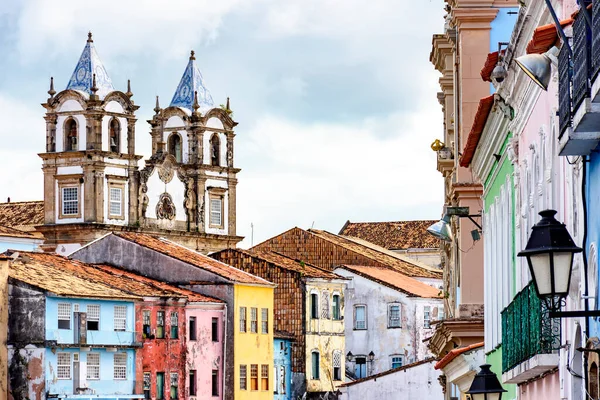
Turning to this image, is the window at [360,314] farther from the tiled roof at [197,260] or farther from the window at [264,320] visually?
the window at [264,320]

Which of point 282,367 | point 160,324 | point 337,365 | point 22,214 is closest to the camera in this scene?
point 160,324

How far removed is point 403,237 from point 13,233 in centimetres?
3042

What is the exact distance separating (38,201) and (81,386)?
150ft

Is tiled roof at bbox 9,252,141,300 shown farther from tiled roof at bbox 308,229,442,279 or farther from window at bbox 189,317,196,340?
tiled roof at bbox 308,229,442,279

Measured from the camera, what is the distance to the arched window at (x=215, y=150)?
10406 centimetres

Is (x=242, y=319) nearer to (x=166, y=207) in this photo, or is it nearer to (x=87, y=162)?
(x=87, y=162)

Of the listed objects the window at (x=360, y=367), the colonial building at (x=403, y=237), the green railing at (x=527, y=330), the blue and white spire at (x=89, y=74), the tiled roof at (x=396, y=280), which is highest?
the blue and white spire at (x=89, y=74)

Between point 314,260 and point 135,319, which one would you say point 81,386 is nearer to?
point 135,319

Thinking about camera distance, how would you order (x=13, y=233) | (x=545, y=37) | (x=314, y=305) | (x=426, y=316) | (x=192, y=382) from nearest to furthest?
(x=545, y=37) < (x=192, y=382) < (x=314, y=305) < (x=426, y=316) < (x=13, y=233)

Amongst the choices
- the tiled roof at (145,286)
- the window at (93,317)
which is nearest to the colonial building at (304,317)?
the tiled roof at (145,286)

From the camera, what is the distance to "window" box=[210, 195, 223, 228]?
4028 inches

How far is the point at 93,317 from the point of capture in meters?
59.5

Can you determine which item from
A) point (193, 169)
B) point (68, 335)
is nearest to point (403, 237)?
point (193, 169)

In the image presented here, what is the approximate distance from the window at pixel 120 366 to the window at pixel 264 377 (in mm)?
10937
